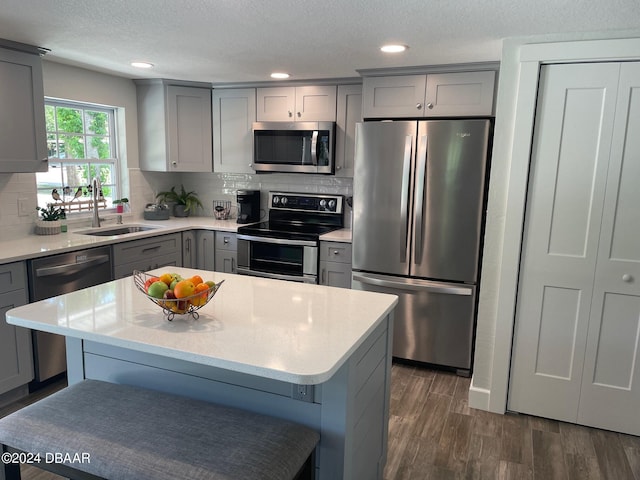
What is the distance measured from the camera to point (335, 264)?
12.7ft

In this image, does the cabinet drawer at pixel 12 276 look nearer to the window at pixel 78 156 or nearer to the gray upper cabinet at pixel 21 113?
the gray upper cabinet at pixel 21 113

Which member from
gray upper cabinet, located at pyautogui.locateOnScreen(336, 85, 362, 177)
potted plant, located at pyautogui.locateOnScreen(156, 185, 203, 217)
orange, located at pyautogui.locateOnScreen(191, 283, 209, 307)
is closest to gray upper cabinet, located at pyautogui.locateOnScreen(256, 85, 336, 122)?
gray upper cabinet, located at pyautogui.locateOnScreen(336, 85, 362, 177)

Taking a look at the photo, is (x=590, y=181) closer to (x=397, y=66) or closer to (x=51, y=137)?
(x=397, y=66)

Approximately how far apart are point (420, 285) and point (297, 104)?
193cm

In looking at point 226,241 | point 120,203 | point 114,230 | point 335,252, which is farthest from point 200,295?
point 120,203

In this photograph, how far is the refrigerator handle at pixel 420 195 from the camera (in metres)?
3.23

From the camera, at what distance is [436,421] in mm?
2795

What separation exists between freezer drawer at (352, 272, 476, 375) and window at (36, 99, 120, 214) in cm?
249

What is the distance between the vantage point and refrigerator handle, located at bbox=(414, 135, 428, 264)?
3.23m

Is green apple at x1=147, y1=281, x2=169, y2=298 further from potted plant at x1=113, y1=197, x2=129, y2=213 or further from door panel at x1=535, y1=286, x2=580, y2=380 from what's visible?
potted plant at x1=113, y1=197, x2=129, y2=213

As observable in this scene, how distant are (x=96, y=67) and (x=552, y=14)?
327cm

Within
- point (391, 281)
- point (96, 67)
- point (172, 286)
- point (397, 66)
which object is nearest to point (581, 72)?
point (397, 66)

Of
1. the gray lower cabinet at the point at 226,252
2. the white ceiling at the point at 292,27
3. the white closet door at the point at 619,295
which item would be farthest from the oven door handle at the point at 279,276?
the white closet door at the point at 619,295

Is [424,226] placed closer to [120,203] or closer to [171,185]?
[120,203]
